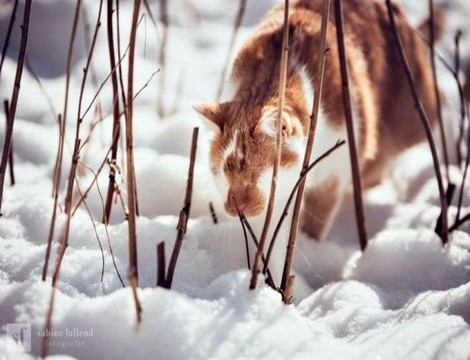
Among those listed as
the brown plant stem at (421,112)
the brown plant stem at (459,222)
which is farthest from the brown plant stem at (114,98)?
the brown plant stem at (459,222)

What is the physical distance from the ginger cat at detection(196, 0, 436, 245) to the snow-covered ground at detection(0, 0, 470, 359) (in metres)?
Result: 0.23

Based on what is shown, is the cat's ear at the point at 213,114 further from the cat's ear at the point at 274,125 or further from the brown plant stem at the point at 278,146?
the brown plant stem at the point at 278,146

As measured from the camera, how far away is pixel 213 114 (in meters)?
1.90

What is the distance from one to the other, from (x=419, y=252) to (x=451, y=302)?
1.23 feet

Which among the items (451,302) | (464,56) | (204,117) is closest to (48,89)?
(204,117)

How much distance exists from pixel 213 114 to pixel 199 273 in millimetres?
613

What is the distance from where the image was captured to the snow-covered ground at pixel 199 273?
124cm

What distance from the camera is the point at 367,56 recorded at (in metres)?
2.55

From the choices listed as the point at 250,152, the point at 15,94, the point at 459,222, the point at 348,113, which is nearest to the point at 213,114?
the point at 250,152

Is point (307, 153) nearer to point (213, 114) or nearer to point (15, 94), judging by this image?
point (213, 114)

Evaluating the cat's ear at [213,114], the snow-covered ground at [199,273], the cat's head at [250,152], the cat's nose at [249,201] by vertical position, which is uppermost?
the cat's ear at [213,114]

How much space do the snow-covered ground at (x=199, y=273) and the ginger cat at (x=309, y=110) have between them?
23 centimetres

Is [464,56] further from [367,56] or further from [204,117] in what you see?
[204,117]

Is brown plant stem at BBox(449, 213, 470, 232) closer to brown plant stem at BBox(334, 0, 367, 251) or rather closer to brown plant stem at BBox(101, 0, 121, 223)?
brown plant stem at BBox(334, 0, 367, 251)
